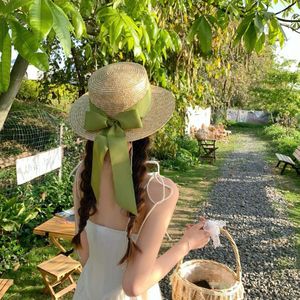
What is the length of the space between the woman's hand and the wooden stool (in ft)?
7.61

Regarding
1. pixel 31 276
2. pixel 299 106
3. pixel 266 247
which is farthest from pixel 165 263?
pixel 299 106

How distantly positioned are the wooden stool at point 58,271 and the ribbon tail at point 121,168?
2505 millimetres

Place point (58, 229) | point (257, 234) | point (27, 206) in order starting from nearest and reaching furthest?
1. point (58, 229)
2. point (27, 206)
3. point (257, 234)

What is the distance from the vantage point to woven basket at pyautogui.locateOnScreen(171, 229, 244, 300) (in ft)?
6.33

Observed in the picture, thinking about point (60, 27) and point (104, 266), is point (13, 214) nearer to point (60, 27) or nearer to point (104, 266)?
point (104, 266)

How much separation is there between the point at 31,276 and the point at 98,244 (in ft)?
9.70

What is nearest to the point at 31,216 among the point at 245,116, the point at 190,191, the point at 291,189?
the point at 190,191

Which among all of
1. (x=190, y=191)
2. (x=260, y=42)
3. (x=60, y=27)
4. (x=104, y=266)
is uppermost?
(x=260, y=42)

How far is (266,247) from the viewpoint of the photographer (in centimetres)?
513

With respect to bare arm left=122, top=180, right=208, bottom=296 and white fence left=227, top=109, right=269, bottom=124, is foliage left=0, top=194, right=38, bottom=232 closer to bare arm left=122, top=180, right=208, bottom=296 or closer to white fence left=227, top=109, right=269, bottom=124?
bare arm left=122, top=180, right=208, bottom=296

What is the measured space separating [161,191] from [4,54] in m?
0.68

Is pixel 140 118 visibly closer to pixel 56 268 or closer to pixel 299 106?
pixel 56 268

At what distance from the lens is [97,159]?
1.31 metres

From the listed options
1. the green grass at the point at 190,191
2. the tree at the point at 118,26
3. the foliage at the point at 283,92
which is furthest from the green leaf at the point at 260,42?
the foliage at the point at 283,92
